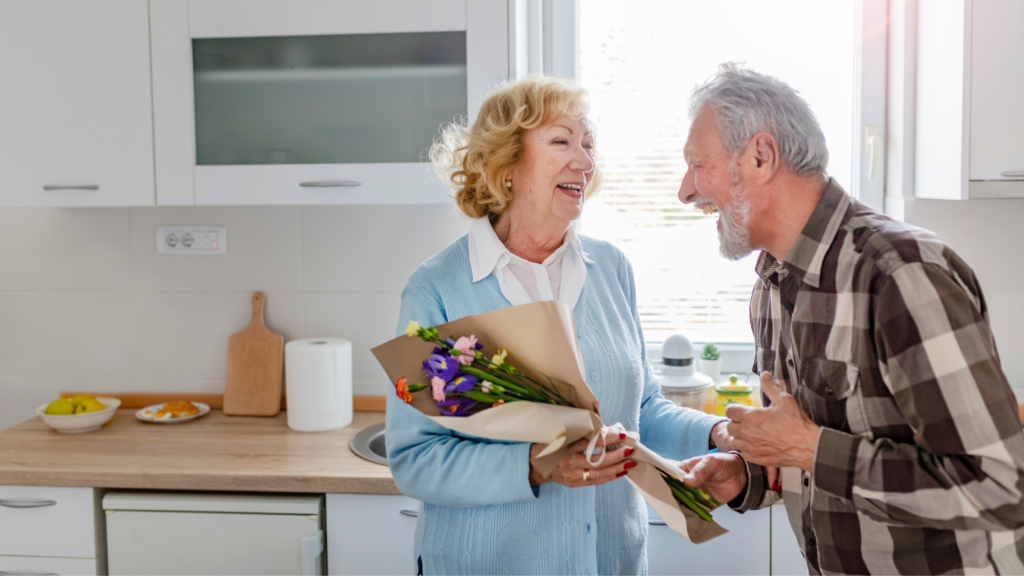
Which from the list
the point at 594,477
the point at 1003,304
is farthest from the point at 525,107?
the point at 1003,304

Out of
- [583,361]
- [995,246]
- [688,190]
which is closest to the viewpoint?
[583,361]

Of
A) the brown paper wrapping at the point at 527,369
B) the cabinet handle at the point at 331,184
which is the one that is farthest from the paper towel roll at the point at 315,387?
the brown paper wrapping at the point at 527,369

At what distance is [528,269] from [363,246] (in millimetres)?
1035

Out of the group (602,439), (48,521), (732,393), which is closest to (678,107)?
(732,393)

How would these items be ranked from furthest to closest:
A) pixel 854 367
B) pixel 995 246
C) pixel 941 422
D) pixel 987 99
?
pixel 995 246
pixel 987 99
pixel 854 367
pixel 941 422

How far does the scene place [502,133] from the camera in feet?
4.80

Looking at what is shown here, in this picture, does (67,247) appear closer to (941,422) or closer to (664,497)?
→ (664,497)

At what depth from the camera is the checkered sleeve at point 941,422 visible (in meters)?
0.93

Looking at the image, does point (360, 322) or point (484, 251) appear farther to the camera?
point (360, 322)

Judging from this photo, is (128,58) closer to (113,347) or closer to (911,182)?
(113,347)

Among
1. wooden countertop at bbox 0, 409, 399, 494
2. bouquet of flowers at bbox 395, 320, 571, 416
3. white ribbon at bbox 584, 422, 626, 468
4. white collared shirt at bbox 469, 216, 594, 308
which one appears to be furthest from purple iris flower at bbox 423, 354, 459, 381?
wooden countertop at bbox 0, 409, 399, 494

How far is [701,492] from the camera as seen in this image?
4.04 feet

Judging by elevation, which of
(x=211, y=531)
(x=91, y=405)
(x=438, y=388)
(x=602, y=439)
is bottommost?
(x=211, y=531)

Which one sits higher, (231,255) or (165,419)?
(231,255)
